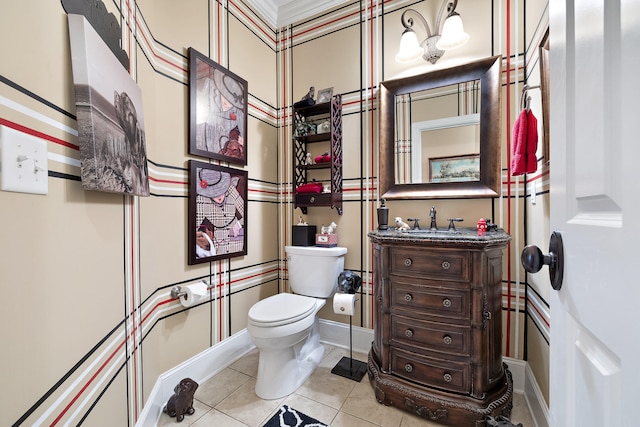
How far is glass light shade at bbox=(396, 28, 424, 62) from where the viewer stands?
1925 millimetres

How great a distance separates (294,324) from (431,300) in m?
0.82

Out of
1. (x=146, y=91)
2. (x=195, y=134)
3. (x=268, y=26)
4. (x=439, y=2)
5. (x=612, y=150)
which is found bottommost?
(x=612, y=150)

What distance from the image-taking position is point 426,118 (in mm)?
1971

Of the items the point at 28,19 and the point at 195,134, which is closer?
the point at 28,19

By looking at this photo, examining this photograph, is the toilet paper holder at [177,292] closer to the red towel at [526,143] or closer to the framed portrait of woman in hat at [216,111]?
the framed portrait of woman in hat at [216,111]

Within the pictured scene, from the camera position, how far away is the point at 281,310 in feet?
5.58

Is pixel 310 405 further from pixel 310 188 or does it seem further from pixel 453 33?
pixel 453 33

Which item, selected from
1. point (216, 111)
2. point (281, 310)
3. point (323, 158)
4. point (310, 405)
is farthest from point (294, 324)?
point (216, 111)

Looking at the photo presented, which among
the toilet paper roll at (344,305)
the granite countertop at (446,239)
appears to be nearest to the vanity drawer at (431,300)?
the granite countertop at (446,239)

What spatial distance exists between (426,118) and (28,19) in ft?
6.68

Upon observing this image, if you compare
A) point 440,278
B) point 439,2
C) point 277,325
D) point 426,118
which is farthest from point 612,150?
point 439,2

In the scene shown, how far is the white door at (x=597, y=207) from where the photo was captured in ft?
1.08

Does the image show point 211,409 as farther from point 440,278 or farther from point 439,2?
point 439,2

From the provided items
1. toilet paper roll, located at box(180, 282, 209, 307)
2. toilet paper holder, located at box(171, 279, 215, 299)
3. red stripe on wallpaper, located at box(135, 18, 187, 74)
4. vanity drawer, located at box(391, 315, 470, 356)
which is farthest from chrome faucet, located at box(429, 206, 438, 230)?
red stripe on wallpaper, located at box(135, 18, 187, 74)
